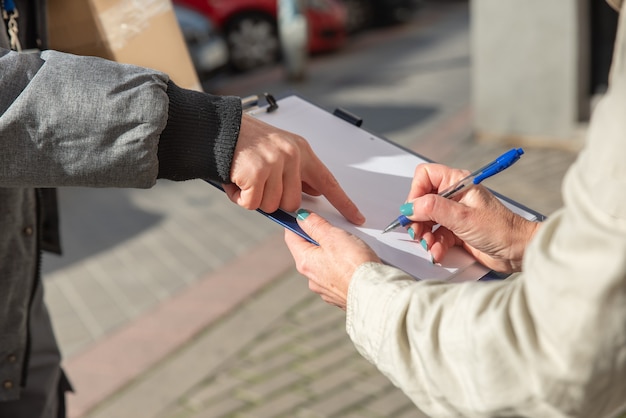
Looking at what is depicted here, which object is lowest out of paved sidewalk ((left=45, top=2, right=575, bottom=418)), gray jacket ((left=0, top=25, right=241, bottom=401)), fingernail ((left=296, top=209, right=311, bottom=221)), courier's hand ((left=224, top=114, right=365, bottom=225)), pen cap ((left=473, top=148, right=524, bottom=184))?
paved sidewalk ((left=45, top=2, right=575, bottom=418))

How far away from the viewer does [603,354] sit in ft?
3.61

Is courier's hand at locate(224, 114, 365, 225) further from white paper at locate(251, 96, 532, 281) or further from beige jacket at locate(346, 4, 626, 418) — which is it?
beige jacket at locate(346, 4, 626, 418)

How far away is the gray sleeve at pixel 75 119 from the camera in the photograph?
4.84 feet

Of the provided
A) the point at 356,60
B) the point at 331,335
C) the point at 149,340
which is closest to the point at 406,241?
the point at 331,335

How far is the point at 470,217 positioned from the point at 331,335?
8.67ft

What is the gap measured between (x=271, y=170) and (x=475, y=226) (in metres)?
0.40

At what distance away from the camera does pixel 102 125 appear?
1.49m

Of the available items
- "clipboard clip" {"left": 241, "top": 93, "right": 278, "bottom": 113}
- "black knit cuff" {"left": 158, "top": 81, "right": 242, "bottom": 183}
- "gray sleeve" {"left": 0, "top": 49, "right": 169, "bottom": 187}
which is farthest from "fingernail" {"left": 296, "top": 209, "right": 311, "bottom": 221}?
"clipboard clip" {"left": 241, "top": 93, "right": 278, "bottom": 113}

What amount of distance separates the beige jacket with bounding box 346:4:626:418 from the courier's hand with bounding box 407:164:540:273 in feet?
0.91

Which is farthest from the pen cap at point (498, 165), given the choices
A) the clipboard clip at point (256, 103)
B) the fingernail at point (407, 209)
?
the clipboard clip at point (256, 103)

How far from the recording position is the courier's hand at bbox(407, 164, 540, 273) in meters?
1.58

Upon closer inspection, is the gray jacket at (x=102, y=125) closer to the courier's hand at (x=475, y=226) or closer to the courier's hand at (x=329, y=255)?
the courier's hand at (x=329, y=255)

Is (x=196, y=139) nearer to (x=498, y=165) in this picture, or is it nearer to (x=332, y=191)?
(x=332, y=191)

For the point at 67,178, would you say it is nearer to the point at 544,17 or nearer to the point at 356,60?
the point at 544,17
